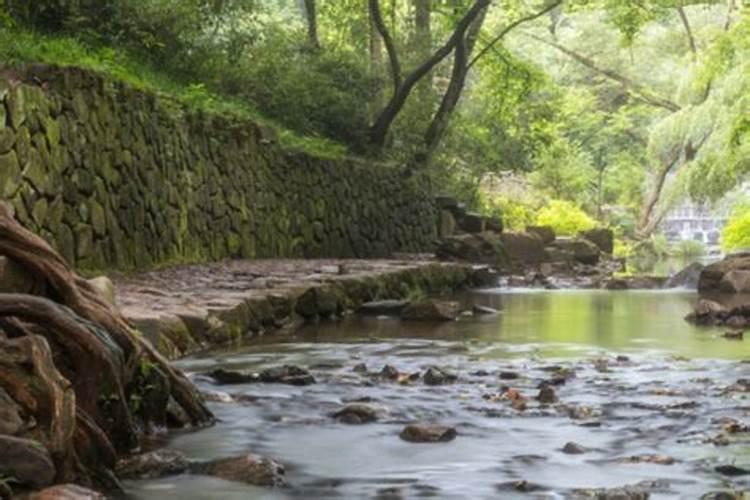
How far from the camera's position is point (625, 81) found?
4100 centimetres

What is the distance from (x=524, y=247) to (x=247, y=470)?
68.4ft

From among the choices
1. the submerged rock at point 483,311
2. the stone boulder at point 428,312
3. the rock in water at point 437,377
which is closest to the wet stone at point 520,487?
the rock in water at point 437,377

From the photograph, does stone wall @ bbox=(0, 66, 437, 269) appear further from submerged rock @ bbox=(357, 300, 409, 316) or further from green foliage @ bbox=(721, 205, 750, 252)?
green foliage @ bbox=(721, 205, 750, 252)

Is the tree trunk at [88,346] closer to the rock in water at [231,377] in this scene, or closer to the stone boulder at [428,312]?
the rock in water at [231,377]

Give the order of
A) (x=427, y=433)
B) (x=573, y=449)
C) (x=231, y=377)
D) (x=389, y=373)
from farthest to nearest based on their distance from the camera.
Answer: (x=389, y=373) → (x=231, y=377) → (x=427, y=433) → (x=573, y=449)

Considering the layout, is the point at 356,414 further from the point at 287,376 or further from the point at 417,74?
the point at 417,74

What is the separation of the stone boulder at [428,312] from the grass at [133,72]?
11.9 ft

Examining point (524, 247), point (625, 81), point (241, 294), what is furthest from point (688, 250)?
point (241, 294)

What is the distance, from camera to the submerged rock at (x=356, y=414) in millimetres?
4973

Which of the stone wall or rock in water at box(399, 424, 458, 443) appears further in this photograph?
the stone wall

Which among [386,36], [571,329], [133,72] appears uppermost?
[386,36]

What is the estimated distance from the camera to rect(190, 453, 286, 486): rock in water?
Result: 3.81 meters

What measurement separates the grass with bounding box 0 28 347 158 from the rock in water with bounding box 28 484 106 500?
660 centimetres

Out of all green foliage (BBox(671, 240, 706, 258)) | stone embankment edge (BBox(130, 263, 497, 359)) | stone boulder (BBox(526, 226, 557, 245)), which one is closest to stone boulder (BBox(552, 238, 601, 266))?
stone boulder (BBox(526, 226, 557, 245))
